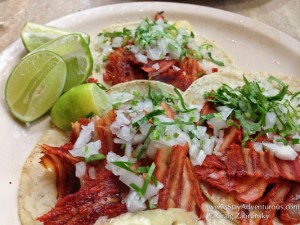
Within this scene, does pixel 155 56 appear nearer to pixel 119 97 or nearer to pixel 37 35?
pixel 119 97

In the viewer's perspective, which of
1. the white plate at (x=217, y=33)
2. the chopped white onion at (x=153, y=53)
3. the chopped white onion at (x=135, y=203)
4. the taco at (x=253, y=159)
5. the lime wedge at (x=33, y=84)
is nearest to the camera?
the chopped white onion at (x=135, y=203)

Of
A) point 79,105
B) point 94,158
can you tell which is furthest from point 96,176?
point 79,105

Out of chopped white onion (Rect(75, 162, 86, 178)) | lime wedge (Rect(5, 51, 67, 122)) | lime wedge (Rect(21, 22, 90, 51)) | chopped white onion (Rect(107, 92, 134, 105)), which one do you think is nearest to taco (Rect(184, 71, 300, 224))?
chopped white onion (Rect(107, 92, 134, 105))

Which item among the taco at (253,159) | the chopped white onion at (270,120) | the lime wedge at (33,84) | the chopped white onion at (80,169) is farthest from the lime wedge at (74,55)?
the chopped white onion at (270,120)

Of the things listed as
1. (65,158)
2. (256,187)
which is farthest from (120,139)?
(256,187)

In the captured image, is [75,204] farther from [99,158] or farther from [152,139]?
[152,139]

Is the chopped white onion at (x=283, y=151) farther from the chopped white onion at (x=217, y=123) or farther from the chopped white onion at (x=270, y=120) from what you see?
the chopped white onion at (x=217, y=123)

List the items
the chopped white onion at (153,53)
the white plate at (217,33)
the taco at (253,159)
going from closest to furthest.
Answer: the taco at (253,159) < the chopped white onion at (153,53) < the white plate at (217,33)
